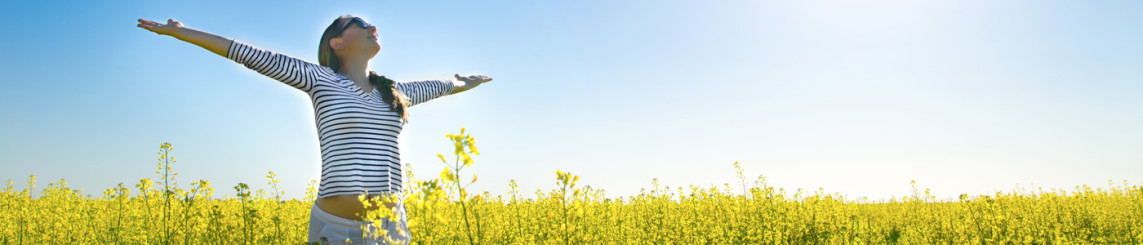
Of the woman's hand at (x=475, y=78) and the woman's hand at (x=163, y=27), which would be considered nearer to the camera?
the woman's hand at (x=163, y=27)

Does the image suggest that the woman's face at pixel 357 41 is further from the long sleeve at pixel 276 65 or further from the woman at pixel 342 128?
the long sleeve at pixel 276 65

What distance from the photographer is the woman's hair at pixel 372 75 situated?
2301 mm

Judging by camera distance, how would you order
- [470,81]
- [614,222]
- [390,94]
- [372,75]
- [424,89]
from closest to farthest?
[390,94], [372,75], [424,89], [470,81], [614,222]

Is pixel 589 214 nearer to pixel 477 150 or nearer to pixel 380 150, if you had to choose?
pixel 380 150

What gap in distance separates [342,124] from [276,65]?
1.12ft

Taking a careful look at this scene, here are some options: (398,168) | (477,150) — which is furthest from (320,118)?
(477,150)

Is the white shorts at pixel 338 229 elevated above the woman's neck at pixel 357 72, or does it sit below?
below

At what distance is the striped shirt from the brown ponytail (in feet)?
0.10

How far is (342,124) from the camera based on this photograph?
2.08m

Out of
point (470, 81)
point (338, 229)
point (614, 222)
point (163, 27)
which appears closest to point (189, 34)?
point (163, 27)

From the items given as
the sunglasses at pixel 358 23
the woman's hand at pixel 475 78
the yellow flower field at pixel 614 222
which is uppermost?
the sunglasses at pixel 358 23

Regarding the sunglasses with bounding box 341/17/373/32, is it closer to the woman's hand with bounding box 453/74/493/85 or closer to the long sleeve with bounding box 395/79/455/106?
the long sleeve with bounding box 395/79/455/106

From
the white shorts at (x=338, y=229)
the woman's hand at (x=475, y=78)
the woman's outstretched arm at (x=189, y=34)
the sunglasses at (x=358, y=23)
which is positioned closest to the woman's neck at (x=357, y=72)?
the sunglasses at (x=358, y=23)

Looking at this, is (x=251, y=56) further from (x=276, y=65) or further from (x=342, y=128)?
(x=342, y=128)
